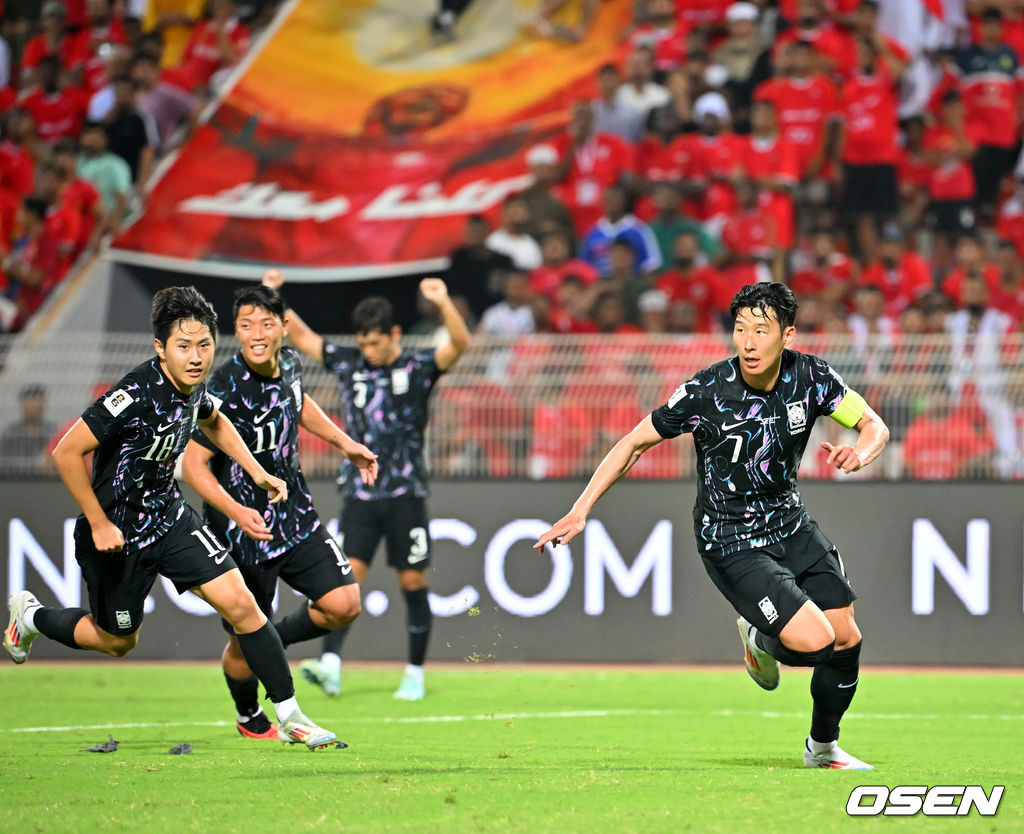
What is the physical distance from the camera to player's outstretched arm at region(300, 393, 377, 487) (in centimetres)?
759

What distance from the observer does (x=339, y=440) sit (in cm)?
770

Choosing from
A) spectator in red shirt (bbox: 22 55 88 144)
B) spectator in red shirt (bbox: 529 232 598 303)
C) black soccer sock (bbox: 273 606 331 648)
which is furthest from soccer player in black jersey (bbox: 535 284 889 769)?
spectator in red shirt (bbox: 22 55 88 144)

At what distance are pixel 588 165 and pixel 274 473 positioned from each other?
10.4 m

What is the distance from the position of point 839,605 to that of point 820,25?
40.4ft

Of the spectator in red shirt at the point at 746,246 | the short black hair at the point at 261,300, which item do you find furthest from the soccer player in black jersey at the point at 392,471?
the spectator in red shirt at the point at 746,246

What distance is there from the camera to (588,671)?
11.9 m

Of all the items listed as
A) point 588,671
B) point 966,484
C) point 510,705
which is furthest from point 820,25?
point 510,705

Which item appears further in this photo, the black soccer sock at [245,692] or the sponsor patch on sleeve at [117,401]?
the black soccer sock at [245,692]

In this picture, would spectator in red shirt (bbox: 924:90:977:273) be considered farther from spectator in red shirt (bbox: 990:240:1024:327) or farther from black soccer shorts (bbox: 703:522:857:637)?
black soccer shorts (bbox: 703:522:857:637)

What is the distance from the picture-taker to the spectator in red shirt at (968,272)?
14992 mm

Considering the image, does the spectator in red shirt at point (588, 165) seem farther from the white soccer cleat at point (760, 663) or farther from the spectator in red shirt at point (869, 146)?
the white soccer cleat at point (760, 663)

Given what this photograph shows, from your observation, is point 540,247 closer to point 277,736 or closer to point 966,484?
point 966,484

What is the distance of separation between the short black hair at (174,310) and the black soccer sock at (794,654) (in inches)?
108

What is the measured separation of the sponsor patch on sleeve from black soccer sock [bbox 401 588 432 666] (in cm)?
411
